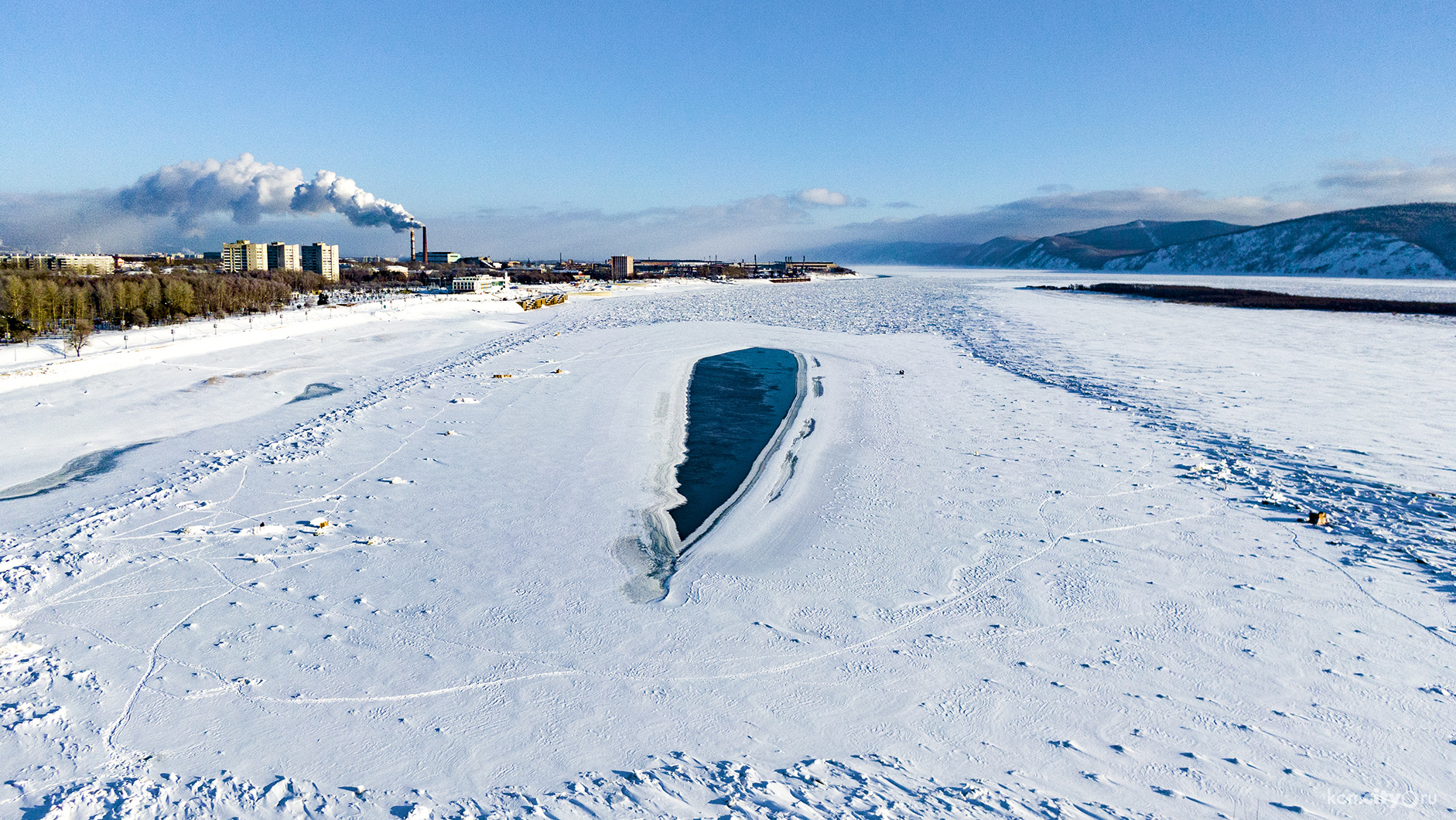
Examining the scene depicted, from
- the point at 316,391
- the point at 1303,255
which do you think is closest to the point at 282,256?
the point at 316,391

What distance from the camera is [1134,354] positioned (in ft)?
86.8

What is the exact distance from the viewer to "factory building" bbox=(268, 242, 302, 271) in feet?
456

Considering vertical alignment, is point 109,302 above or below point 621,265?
below

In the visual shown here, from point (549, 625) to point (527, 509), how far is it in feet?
12.0

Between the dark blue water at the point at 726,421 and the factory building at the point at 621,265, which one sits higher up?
the factory building at the point at 621,265

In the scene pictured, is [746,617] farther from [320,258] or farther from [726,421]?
[320,258]

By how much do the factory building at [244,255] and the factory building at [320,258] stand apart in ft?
22.5

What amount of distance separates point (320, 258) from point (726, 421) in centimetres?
14557

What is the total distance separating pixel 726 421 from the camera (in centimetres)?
1755

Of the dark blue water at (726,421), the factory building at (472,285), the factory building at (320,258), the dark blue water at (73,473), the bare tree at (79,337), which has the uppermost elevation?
the factory building at (320,258)

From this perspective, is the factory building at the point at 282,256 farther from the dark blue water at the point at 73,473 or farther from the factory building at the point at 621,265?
the dark blue water at the point at 73,473

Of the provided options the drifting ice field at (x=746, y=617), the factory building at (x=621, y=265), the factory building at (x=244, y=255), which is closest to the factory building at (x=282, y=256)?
the factory building at (x=244, y=255)

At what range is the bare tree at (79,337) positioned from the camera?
29.7 meters

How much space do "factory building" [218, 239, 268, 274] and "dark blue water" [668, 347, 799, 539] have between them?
140 metres
